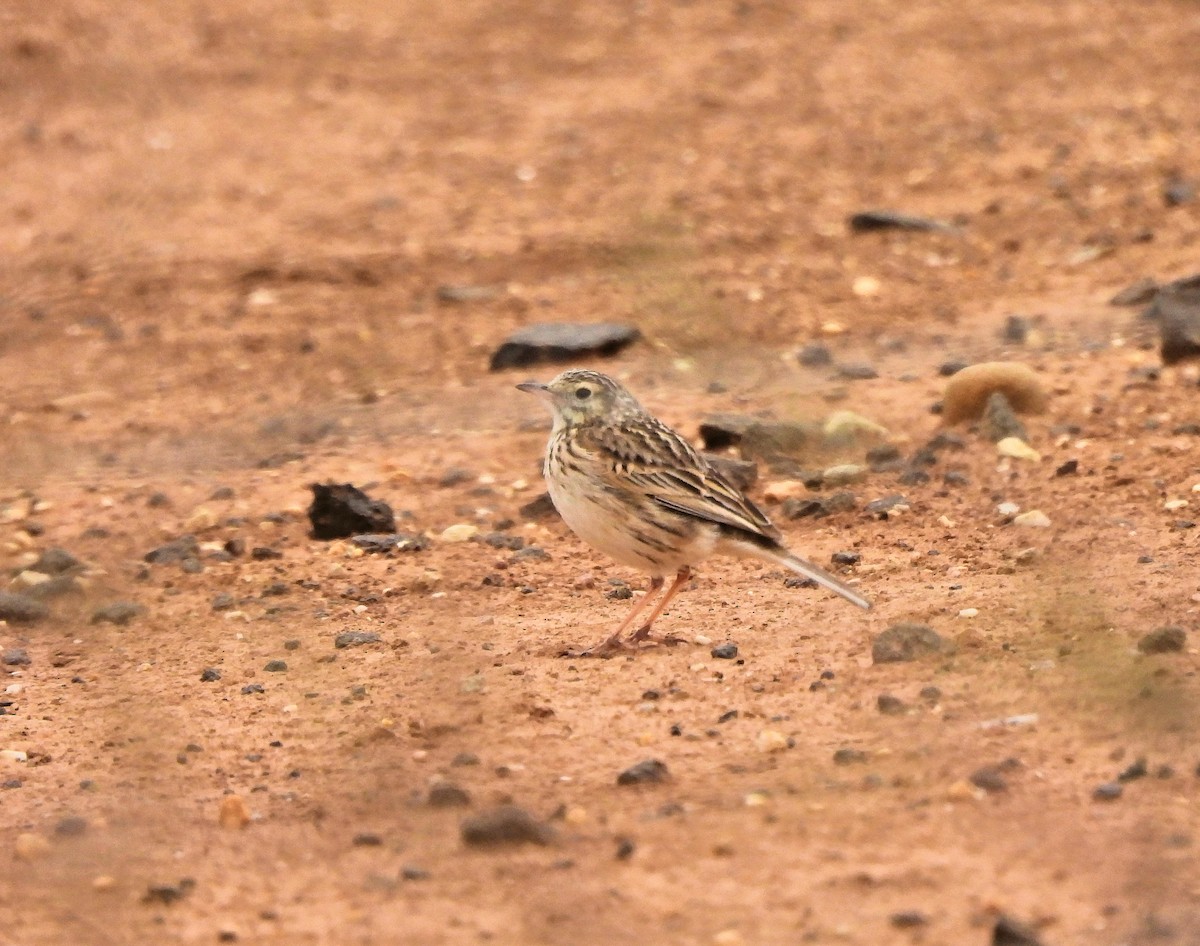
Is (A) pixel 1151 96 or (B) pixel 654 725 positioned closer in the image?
(B) pixel 654 725

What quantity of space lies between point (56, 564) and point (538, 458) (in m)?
2.22

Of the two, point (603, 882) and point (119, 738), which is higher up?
point (603, 882)

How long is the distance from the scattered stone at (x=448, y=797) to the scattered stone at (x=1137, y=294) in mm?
6233

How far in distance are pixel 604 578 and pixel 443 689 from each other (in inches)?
66.6

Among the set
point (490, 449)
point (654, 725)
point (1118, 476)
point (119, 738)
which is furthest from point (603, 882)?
point (490, 449)

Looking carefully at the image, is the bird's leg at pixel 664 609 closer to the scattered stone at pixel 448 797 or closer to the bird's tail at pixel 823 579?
the bird's tail at pixel 823 579

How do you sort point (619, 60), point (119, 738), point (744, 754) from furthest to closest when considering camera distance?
point (619, 60) < point (119, 738) < point (744, 754)

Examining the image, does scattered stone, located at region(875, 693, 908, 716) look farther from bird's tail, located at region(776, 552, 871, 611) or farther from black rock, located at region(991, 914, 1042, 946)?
black rock, located at region(991, 914, 1042, 946)

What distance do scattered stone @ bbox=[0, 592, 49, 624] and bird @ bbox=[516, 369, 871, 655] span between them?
2.01 meters

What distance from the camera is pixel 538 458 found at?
9188 mm

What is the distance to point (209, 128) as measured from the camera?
15.0 metres

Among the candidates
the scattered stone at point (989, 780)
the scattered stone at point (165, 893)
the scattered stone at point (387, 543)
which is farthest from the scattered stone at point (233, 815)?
the scattered stone at point (387, 543)

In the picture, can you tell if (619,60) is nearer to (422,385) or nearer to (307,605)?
(422,385)

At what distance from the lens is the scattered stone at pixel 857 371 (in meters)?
9.80
